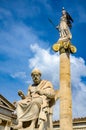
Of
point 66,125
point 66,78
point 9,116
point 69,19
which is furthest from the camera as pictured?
point 9,116

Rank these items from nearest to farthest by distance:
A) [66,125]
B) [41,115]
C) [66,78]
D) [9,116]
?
[41,115], [66,125], [66,78], [9,116]

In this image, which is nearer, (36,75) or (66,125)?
(36,75)

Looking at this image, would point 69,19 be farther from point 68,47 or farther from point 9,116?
point 9,116

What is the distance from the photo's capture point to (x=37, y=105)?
10.4m

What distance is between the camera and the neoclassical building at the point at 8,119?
47469 millimetres

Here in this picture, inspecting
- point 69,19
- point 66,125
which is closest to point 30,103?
point 66,125

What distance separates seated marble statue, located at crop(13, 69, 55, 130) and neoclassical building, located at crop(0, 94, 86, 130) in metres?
36.6

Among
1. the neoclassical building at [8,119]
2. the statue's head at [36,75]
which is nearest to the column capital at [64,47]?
the statue's head at [36,75]

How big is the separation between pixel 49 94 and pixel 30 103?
0.60 metres

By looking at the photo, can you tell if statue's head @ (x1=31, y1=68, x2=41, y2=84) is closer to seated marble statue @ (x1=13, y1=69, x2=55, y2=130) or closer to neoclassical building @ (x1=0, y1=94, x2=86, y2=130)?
seated marble statue @ (x1=13, y1=69, x2=55, y2=130)

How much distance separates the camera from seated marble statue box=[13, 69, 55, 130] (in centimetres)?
1028

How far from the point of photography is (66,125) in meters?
20.3

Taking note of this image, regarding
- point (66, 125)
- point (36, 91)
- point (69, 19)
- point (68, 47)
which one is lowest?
point (36, 91)

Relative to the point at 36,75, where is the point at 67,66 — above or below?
above
